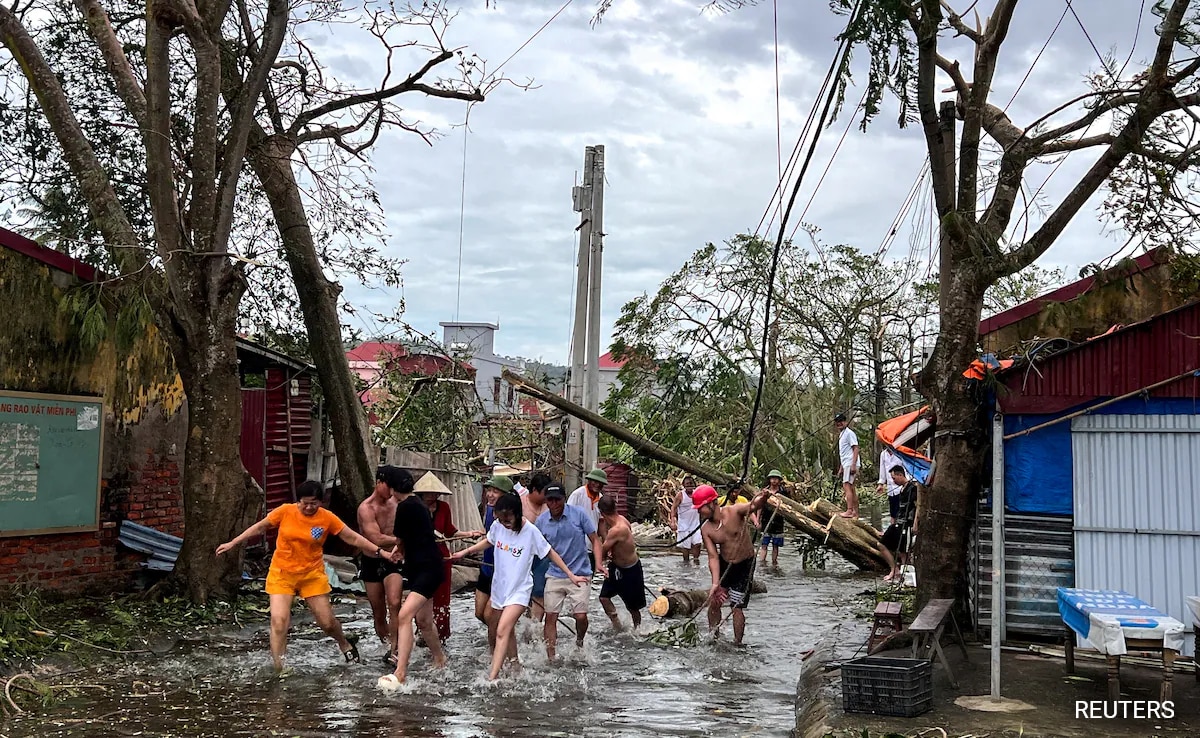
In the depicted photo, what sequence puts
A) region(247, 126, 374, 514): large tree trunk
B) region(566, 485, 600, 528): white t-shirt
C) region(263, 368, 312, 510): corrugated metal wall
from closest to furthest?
1. region(566, 485, 600, 528): white t-shirt
2. region(247, 126, 374, 514): large tree trunk
3. region(263, 368, 312, 510): corrugated metal wall

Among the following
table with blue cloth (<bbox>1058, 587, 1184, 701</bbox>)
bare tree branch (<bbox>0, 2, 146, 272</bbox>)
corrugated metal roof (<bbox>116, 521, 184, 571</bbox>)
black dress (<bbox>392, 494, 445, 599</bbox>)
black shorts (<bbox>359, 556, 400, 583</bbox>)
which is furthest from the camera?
corrugated metal roof (<bbox>116, 521, 184, 571</bbox>)

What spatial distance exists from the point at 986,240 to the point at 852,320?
25881 mm

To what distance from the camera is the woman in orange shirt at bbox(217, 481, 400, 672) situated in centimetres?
954

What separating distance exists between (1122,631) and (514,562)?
185 inches

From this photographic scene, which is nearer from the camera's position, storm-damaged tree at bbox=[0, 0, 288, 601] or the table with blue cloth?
the table with blue cloth

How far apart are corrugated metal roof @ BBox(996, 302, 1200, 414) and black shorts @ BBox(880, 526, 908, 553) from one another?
7067 mm

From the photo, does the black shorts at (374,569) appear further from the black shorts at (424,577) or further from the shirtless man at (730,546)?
the shirtless man at (730,546)

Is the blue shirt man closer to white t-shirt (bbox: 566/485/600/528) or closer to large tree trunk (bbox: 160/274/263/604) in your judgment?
white t-shirt (bbox: 566/485/600/528)

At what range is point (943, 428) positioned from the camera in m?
10.3

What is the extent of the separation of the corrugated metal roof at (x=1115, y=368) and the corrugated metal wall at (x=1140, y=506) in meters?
0.26

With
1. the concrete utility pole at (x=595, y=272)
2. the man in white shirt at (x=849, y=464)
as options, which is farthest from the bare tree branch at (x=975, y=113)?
the concrete utility pole at (x=595, y=272)

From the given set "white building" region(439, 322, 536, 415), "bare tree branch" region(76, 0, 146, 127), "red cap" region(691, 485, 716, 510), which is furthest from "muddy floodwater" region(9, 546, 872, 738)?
"white building" region(439, 322, 536, 415)

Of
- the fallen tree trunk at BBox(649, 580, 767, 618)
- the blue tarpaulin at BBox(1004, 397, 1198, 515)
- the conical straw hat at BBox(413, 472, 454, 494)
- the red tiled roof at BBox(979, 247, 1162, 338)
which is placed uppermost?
the red tiled roof at BBox(979, 247, 1162, 338)

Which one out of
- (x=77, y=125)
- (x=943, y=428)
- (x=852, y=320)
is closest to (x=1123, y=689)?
(x=943, y=428)
